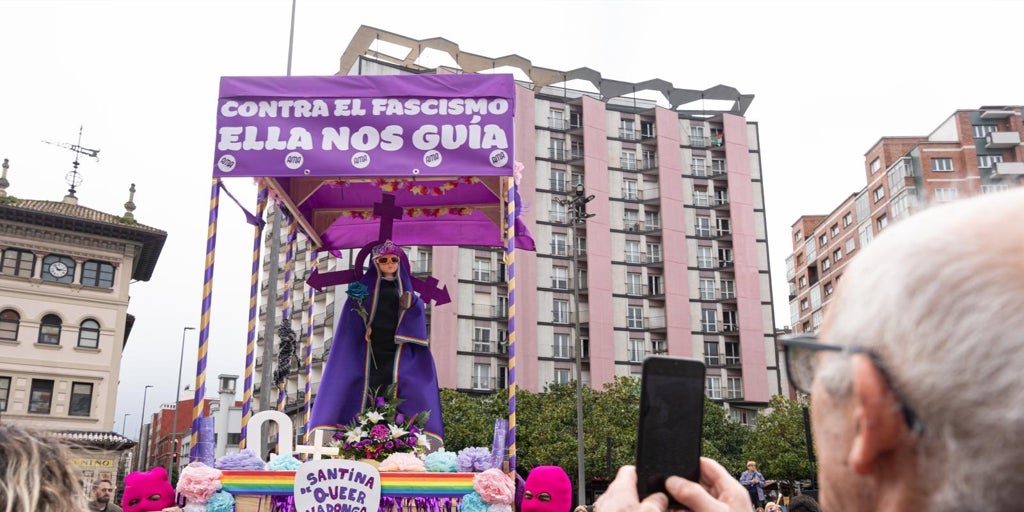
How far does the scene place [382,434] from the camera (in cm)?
816

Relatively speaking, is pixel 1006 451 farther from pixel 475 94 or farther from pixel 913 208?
pixel 475 94

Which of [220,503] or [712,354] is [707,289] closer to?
[712,354]

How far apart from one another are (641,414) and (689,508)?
0.19m

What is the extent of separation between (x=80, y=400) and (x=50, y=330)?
3.64 m

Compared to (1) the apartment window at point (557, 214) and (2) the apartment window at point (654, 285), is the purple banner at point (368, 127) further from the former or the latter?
(2) the apartment window at point (654, 285)

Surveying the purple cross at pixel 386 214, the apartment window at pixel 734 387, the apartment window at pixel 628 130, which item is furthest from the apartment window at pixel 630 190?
the purple cross at pixel 386 214

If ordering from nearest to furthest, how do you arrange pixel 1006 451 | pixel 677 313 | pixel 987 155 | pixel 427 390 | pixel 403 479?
pixel 1006 451 < pixel 403 479 < pixel 427 390 < pixel 677 313 < pixel 987 155

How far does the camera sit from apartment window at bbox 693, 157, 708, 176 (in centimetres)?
5800

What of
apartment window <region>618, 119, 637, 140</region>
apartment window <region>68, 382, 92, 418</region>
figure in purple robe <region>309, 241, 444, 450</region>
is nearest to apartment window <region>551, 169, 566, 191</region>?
apartment window <region>618, 119, 637, 140</region>

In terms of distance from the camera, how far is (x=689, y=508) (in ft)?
4.90

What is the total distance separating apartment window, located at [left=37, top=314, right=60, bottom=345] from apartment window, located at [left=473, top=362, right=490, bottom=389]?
2263cm

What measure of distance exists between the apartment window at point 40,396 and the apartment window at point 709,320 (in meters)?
38.4

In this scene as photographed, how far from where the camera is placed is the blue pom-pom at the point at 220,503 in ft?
21.7

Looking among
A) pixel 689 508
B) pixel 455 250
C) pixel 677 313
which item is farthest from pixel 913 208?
pixel 677 313
